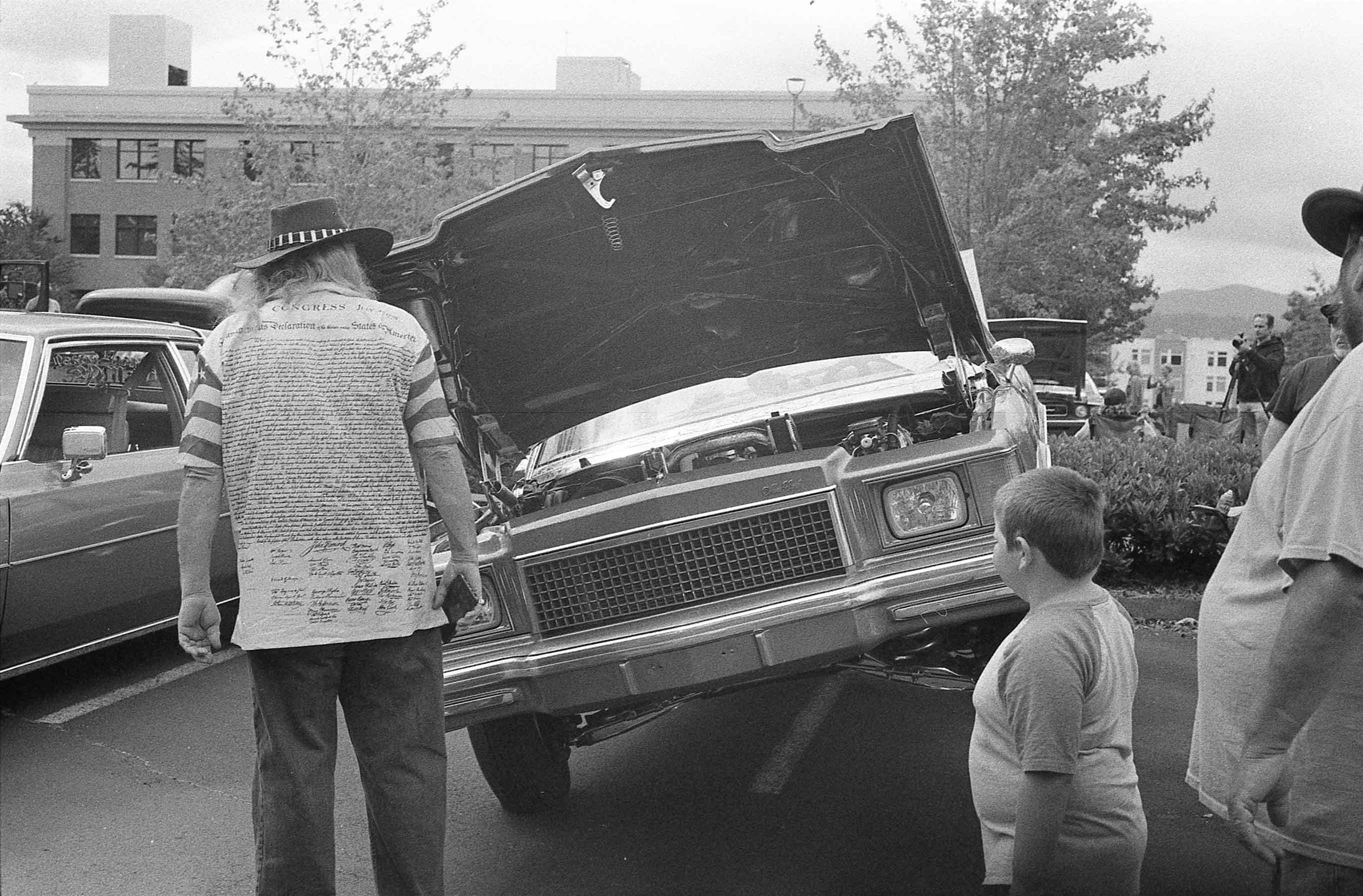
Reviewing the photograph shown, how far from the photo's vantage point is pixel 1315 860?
2.05m

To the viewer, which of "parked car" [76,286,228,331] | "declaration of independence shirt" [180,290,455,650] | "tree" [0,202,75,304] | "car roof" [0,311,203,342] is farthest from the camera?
"tree" [0,202,75,304]

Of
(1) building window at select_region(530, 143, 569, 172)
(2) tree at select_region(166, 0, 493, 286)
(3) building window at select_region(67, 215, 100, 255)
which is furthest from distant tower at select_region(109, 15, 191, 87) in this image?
(2) tree at select_region(166, 0, 493, 286)

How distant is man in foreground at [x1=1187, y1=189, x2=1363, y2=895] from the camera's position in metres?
1.98

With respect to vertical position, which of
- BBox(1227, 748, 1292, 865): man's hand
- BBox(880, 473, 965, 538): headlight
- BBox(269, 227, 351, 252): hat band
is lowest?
BBox(1227, 748, 1292, 865): man's hand

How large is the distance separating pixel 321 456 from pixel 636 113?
5737 centimetres

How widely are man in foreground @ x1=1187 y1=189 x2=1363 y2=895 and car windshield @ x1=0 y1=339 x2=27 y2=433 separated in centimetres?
552

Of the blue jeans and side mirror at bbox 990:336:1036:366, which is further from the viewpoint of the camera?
side mirror at bbox 990:336:1036:366

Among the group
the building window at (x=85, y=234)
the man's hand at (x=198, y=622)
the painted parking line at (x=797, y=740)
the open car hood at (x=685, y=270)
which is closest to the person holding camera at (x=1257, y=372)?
the painted parking line at (x=797, y=740)

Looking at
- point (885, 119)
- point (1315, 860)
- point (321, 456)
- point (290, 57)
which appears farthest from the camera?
point (290, 57)

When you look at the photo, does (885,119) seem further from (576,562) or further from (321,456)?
(321,456)

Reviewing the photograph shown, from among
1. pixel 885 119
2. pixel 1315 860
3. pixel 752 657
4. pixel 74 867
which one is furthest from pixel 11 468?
pixel 1315 860

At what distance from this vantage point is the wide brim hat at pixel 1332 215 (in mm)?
2330

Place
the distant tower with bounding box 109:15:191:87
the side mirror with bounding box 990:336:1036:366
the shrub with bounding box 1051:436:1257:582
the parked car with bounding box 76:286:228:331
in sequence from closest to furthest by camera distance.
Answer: the side mirror with bounding box 990:336:1036:366 < the shrub with bounding box 1051:436:1257:582 < the parked car with bounding box 76:286:228:331 < the distant tower with bounding box 109:15:191:87

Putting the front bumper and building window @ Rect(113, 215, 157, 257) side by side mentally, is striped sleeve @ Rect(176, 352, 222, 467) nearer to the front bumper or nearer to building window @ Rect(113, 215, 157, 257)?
the front bumper
